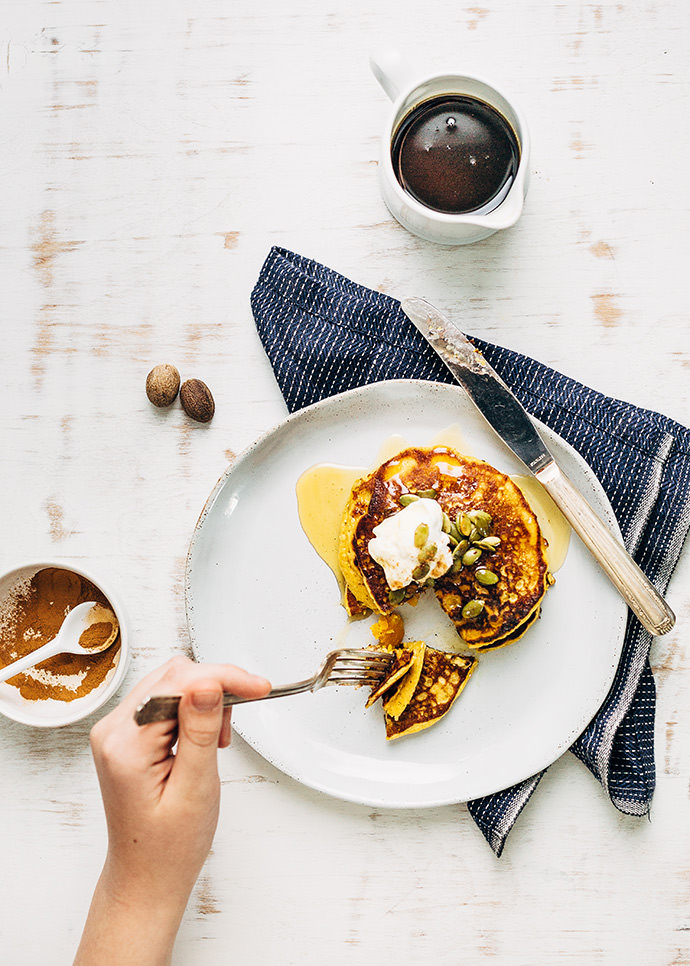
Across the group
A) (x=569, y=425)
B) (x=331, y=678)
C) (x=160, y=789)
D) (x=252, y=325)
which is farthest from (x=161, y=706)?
(x=569, y=425)

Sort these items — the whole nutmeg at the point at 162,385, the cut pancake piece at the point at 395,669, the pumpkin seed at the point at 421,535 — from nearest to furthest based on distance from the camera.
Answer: the pumpkin seed at the point at 421,535 < the cut pancake piece at the point at 395,669 < the whole nutmeg at the point at 162,385

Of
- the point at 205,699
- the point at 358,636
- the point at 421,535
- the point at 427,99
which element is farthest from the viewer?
the point at 358,636

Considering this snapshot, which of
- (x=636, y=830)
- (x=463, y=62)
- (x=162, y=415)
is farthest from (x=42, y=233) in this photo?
(x=636, y=830)

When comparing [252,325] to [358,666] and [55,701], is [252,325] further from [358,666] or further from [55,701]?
[55,701]

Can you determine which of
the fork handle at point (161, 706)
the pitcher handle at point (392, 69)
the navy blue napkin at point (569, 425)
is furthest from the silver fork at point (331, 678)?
the pitcher handle at point (392, 69)

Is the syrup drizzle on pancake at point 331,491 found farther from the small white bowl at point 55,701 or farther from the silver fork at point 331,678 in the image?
the small white bowl at point 55,701

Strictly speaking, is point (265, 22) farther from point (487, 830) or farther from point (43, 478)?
point (487, 830)
